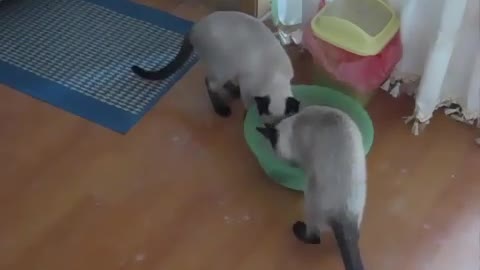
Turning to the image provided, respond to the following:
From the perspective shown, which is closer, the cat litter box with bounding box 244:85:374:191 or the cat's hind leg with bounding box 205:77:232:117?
the cat litter box with bounding box 244:85:374:191

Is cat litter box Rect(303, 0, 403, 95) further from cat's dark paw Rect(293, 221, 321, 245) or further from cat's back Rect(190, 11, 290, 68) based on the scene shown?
cat's dark paw Rect(293, 221, 321, 245)

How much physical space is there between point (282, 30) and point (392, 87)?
331 mm

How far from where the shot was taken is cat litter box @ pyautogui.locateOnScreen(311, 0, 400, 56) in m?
1.72

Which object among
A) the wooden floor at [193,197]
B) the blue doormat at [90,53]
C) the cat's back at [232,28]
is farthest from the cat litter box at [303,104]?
the blue doormat at [90,53]

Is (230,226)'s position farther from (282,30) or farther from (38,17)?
(38,17)

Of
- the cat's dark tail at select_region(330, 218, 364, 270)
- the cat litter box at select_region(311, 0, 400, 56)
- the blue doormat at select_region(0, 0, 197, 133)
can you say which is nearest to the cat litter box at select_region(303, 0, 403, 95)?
the cat litter box at select_region(311, 0, 400, 56)

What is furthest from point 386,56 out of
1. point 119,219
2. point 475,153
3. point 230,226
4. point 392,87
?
point 119,219

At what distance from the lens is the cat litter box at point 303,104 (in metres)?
1.62

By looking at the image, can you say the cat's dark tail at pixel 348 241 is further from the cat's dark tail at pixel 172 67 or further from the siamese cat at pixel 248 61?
the cat's dark tail at pixel 172 67

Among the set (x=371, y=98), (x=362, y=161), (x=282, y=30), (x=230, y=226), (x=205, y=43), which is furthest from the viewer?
(x=282, y=30)

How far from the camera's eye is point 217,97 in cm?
178

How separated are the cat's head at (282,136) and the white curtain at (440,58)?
374 millimetres

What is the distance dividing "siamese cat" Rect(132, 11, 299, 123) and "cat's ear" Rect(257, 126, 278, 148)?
0.05m

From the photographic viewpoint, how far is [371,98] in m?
1.86
